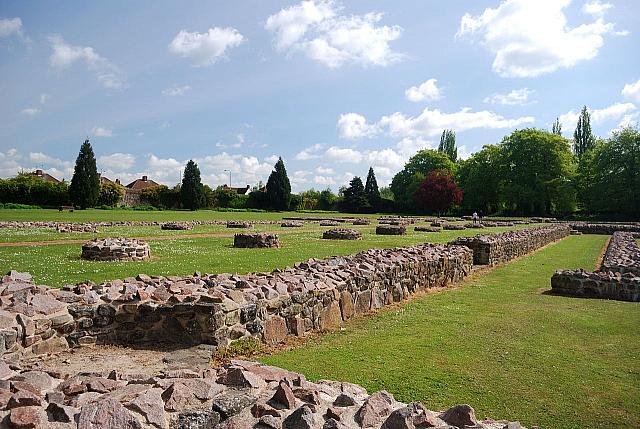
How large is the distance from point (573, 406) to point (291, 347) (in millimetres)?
3066

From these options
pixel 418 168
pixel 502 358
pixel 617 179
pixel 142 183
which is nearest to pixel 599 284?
pixel 502 358

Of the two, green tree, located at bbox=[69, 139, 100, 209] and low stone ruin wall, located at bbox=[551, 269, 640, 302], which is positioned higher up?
green tree, located at bbox=[69, 139, 100, 209]

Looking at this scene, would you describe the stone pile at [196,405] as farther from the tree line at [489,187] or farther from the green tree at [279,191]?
the green tree at [279,191]

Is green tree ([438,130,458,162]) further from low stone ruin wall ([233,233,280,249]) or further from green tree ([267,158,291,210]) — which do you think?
low stone ruin wall ([233,233,280,249])

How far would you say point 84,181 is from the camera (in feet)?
185

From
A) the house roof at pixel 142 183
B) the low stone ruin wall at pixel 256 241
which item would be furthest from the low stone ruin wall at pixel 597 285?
the house roof at pixel 142 183

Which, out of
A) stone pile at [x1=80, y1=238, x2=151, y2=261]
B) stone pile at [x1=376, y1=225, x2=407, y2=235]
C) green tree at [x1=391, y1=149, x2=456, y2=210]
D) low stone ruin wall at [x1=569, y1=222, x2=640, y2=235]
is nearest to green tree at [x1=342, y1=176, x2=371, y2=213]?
green tree at [x1=391, y1=149, x2=456, y2=210]

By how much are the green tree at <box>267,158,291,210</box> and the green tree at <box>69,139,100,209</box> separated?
2386 cm

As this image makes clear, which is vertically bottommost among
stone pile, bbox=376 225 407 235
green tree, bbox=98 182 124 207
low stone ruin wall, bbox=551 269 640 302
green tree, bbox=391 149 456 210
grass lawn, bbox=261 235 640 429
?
grass lawn, bbox=261 235 640 429

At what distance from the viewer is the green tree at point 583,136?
74556 mm

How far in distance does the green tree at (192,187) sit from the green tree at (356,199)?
2118 centimetres

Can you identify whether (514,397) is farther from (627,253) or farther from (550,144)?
(550,144)

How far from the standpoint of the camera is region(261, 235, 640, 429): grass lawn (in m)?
4.43

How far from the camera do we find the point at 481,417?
4125 mm
